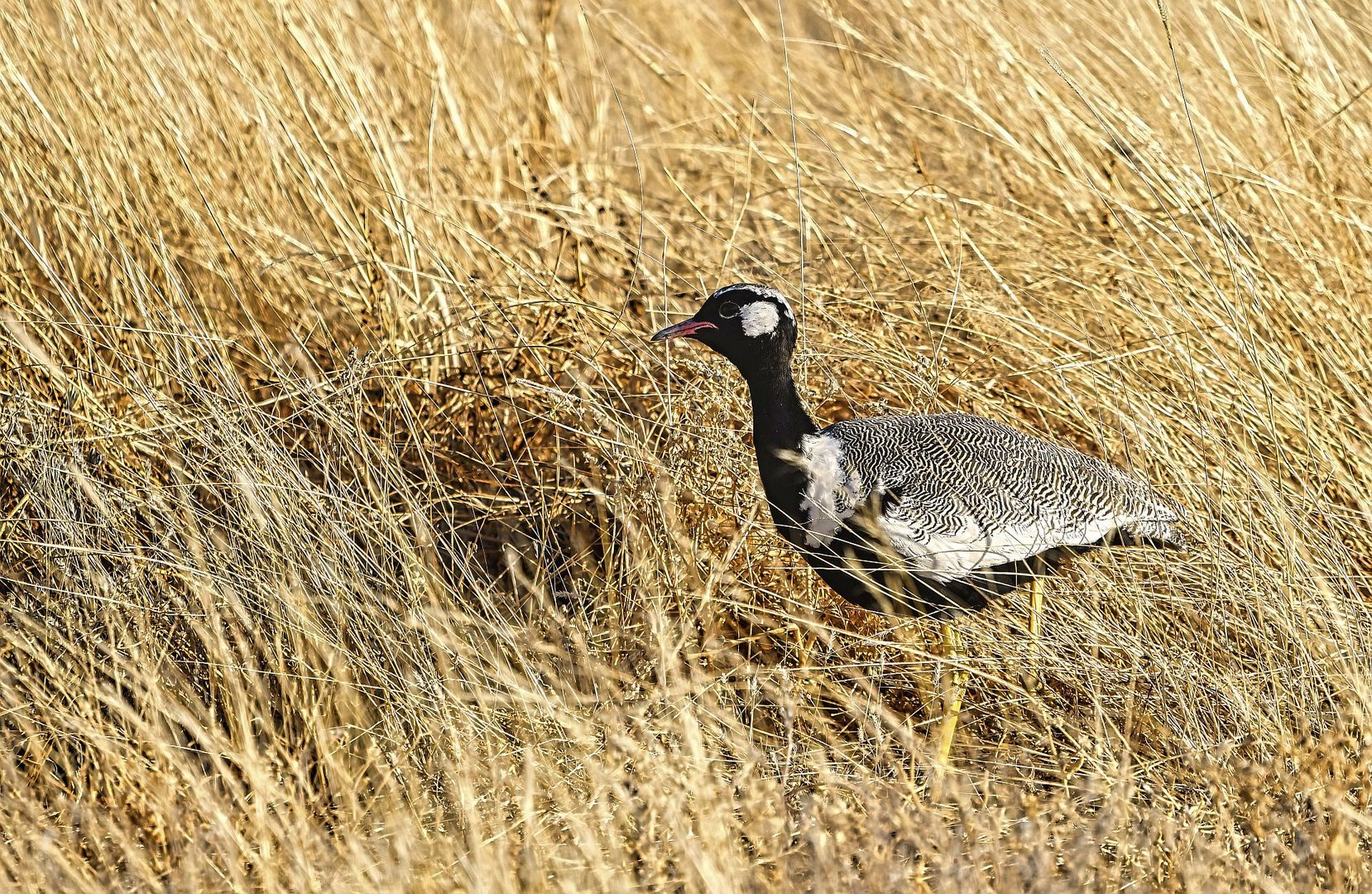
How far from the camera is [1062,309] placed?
141 inches

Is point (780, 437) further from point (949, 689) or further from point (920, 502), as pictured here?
point (949, 689)

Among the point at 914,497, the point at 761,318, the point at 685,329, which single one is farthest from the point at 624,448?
the point at 914,497

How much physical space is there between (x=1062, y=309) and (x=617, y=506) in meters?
1.27

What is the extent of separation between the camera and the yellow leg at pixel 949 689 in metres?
2.71

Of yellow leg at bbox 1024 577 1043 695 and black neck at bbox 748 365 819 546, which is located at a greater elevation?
black neck at bbox 748 365 819 546

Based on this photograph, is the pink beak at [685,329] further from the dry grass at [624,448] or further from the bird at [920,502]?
the dry grass at [624,448]

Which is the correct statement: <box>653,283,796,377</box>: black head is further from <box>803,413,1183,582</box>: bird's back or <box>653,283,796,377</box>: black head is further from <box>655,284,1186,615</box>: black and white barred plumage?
<box>803,413,1183,582</box>: bird's back

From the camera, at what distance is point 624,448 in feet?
10.5

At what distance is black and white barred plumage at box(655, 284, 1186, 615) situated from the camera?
9.37ft

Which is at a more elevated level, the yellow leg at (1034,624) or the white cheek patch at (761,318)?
the white cheek patch at (761,318)

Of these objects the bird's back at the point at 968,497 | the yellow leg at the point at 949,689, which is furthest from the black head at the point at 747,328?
the yellow leg at the point at 949,689

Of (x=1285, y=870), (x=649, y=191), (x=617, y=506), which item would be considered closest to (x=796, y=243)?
(x=649, y=191)

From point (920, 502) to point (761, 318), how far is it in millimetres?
489

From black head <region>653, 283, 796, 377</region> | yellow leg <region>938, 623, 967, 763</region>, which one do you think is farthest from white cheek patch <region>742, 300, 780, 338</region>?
yellow leg <region>938, 623, 967, 763</region>
